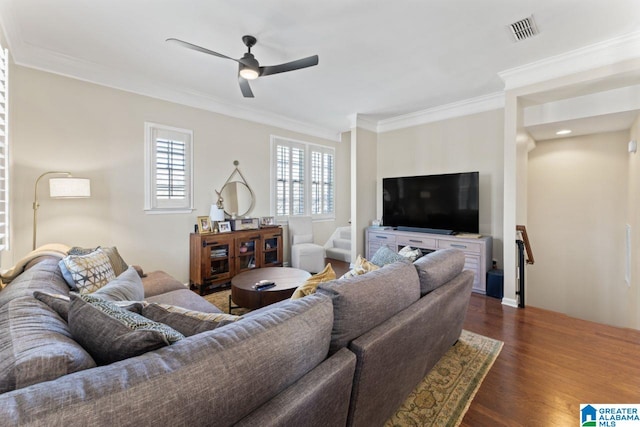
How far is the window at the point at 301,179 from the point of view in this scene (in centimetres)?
504

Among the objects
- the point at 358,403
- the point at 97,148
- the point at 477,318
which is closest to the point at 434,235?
the point at 477,318

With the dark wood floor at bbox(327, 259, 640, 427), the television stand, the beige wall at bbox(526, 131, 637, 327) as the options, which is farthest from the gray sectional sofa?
the beige wall at bbox(526, 131, 637, 327)

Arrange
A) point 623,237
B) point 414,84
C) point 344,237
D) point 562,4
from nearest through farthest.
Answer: point 562,4 < point 414,84 < point 623,237 < point 344,237

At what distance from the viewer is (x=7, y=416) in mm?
529

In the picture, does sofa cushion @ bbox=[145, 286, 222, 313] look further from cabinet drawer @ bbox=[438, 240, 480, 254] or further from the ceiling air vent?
the ceiling air vent

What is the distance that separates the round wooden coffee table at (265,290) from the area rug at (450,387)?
1274mm

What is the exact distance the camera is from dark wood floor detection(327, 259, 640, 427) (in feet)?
5.56

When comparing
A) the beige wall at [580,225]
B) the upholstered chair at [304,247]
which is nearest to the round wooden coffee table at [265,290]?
the upholstered chair at [304,247]

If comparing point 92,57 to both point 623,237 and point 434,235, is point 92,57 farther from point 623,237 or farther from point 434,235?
point 623,237

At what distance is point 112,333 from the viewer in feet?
2.78

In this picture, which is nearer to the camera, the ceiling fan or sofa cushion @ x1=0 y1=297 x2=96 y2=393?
sofa cushion @ x1=0 y1=297 x2=96 y2=393

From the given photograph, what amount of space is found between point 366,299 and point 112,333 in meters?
0.99

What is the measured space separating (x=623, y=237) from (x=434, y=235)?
252 centimetres

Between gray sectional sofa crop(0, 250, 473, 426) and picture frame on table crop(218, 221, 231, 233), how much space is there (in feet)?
7.68
